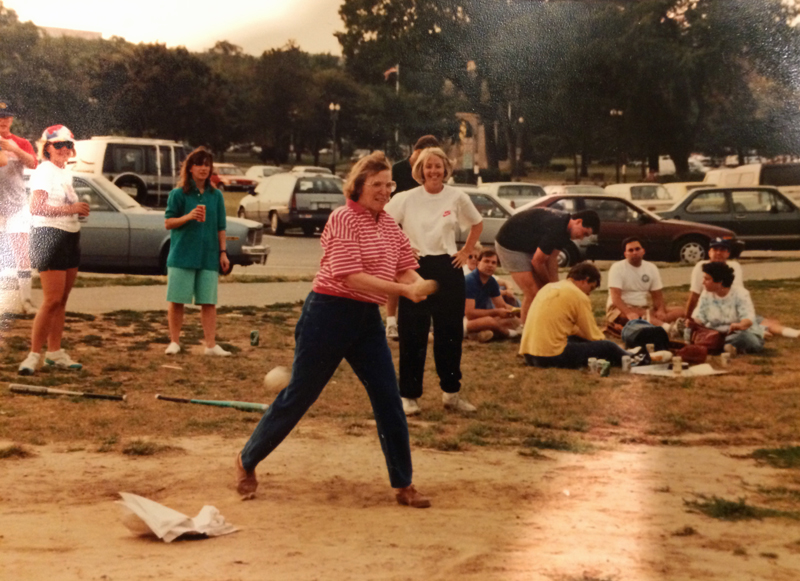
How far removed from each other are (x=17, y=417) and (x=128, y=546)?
2662 mm

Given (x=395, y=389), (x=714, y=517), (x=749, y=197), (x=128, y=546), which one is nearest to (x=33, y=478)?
(x=128, y=546)

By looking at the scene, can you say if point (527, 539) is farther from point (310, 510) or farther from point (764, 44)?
point (764, 44)

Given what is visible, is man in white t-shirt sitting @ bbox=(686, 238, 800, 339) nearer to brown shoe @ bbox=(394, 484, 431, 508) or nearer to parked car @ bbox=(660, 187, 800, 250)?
brown shoe @ bbox=(394, 484, 431, 508)

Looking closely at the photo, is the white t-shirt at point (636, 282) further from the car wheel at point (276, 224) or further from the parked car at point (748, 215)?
the car wheel at point (276, 224)

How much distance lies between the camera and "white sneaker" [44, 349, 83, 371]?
805 centimetres

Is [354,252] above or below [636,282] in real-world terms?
above

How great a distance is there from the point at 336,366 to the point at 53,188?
345cm

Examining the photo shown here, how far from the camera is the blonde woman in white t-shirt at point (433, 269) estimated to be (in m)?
6.73

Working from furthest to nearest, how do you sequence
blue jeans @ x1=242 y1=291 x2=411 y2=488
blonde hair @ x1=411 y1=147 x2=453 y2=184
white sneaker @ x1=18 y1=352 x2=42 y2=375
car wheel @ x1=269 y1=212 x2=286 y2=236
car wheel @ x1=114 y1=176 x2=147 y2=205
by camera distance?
car wheel @ x1=269 y1=212 x2=286 y2=236 → car wheel @ x1=114 y1=176 x2=147 y2=205 → white sneaker @ x1=18 y1=352 x2=42 y2=375 → blonde hair @ x1=411 y1=147 x2=453 y2=184 → blue jeans @ x1=242 y1=291 x2=411 y2=488

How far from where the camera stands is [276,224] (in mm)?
26031

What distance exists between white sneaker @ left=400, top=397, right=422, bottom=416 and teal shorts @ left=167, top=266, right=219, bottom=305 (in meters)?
2.40

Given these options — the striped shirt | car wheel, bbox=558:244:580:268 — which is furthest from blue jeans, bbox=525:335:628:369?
car wheel, bbox=558:244:580:268

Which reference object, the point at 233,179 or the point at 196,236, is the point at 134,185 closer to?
the point at 196,236

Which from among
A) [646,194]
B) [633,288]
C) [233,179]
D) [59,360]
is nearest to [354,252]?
[59,360]
